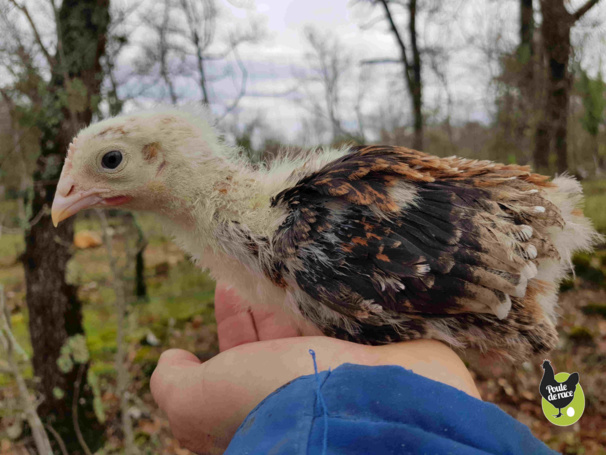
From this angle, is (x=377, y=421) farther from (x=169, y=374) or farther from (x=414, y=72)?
(x=414, y=72)

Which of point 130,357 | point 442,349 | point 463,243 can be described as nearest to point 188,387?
point 442,349

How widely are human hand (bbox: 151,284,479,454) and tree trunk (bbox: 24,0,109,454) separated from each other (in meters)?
2.47

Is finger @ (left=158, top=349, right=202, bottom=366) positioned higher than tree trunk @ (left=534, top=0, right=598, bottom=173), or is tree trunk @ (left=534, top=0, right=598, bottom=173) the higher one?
tree trunk @ (left=534, top=0, right=598, bottom=173)

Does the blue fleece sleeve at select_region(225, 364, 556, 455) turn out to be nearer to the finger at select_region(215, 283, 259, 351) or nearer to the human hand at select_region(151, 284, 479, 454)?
the human hand at select_region(151, 284, 479, 454)

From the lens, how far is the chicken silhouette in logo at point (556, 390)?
5.58ft

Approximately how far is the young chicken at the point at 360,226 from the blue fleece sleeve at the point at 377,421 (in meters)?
0.50

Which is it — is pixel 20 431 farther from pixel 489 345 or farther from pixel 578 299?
pixel 578 299

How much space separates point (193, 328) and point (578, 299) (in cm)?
708

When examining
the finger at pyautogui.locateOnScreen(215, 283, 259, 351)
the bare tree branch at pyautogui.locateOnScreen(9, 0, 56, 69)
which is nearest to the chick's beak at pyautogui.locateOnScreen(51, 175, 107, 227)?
the finger at pyautogui.locateOnScreen(215, 283, 259, 351)

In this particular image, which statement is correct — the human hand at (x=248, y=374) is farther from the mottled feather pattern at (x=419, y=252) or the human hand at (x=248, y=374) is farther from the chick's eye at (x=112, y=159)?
the chick's eye at (x=112, y=159)

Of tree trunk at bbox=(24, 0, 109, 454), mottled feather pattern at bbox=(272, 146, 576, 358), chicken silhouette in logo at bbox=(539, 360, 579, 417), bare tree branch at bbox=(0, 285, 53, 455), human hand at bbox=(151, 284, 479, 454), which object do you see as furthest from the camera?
tree trunk at bbox=(24, 0, 109, 454)

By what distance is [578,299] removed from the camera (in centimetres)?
714

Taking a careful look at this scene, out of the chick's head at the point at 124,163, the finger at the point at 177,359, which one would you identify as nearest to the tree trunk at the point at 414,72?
the chick's head at the point at 124,163

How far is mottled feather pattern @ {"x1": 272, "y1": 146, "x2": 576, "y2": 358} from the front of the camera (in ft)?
4.90
